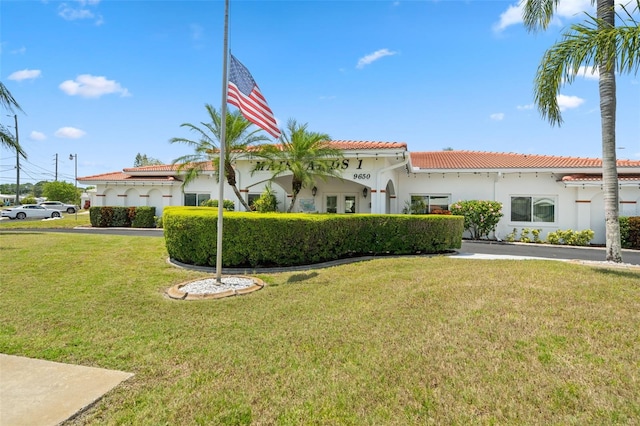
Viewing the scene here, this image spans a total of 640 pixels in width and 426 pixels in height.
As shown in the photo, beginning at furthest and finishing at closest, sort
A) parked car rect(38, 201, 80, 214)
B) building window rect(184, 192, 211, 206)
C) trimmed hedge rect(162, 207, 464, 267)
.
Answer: parked car rect(38, 201, 80, 214)
building window rect(184, 192, 211, 206)
trimmed hedge rect(162, 207, 464, 267)

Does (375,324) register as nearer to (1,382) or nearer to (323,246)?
(1,382)

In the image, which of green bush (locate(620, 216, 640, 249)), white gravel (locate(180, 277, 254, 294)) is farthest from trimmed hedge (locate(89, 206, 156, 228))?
green bush (locate(620, 216, 640, 249))

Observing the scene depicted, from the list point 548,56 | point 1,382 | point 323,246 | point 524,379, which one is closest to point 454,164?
point 548,56

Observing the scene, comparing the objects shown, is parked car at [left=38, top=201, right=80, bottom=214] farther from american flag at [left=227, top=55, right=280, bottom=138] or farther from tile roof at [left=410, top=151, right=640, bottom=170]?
american flag at [left=227, top=55, right=280, bottom=138]

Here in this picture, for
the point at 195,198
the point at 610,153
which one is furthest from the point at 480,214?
the point at 195,198

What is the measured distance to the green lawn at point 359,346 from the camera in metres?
2.91

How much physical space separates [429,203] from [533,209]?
529 centimetres

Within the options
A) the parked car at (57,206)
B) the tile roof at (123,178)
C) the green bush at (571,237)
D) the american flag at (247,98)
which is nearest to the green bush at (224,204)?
the tile roof at (123,178)

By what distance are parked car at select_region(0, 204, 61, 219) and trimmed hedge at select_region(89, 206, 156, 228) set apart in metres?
19.3

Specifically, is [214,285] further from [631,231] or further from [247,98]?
[631,231]

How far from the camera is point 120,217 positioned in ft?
75.3

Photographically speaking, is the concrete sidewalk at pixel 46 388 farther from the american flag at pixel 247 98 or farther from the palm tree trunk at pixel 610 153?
the palm tree trunk at pixel 610 153

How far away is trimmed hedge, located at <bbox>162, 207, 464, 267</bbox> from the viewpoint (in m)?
8.95

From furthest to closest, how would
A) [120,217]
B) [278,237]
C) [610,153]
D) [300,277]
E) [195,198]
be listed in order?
[195,198] → [120,217] → [278,237] → [610,153] → [300,277]
